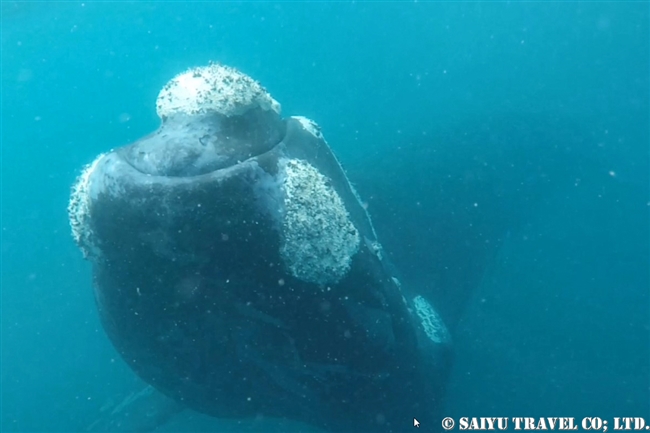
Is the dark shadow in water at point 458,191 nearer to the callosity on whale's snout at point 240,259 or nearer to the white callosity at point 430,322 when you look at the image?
the white callosity at point 430,322

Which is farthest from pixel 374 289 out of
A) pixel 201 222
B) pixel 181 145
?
pixel 181 145

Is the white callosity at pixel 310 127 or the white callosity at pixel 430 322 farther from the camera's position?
the white callosity at pixel 430 322

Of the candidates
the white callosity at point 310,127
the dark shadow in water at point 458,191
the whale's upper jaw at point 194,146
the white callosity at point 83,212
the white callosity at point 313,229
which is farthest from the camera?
the dark shadow in water at point 458,191

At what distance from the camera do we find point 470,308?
8.73 meters

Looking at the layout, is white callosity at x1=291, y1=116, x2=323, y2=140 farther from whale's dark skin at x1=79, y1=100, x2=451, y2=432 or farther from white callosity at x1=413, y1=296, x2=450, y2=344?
white callosity at x1=413, y1=296, x2=450, y2=344

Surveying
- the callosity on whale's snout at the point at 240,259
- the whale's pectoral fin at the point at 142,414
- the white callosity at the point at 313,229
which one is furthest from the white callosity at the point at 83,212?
the whale's pectoral fin at the point at 142,414

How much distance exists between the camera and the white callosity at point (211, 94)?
13.0ft

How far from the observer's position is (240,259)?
3961 millimetres

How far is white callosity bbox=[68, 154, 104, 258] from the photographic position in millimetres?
4141

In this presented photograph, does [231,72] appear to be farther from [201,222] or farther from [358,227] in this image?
[358,227]

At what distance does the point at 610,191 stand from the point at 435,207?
4077 mm

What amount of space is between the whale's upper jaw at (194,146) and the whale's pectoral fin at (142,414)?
17.3 ft

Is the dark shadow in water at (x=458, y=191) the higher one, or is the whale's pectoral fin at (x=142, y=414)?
the dark shadow in water at (x=458, y=191)

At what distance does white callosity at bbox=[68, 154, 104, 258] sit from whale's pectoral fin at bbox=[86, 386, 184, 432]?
435 cm
